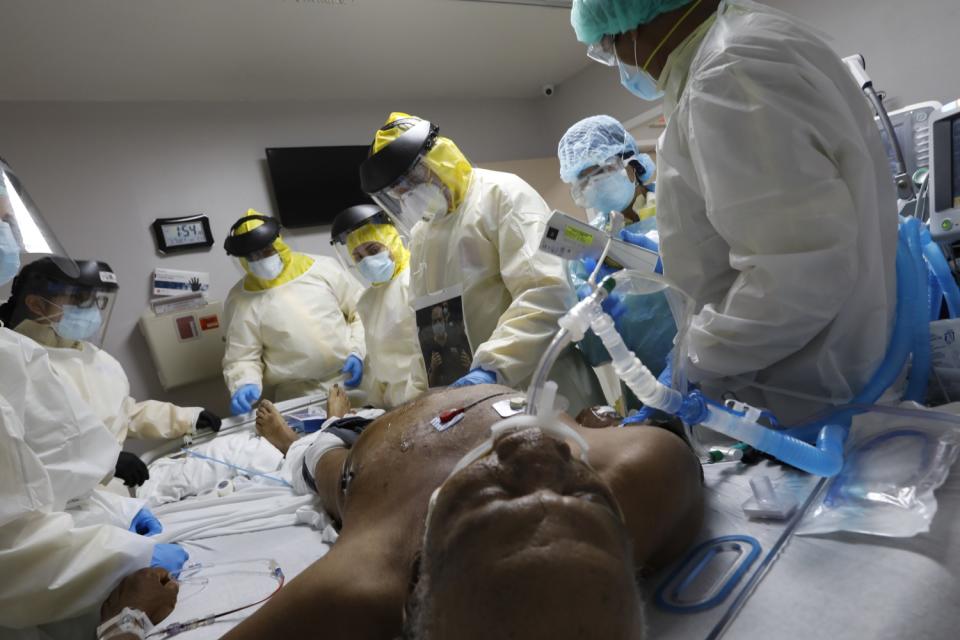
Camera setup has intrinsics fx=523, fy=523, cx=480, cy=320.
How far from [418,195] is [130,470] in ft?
4.91

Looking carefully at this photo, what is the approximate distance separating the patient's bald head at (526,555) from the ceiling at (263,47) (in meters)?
2.86

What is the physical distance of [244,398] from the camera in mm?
2854

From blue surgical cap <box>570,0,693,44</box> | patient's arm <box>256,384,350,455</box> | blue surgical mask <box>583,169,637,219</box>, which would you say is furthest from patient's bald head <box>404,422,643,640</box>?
patient's arm <box>256,384,350,455</box>

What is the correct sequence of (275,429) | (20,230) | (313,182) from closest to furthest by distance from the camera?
(20,230) < (275,429) < (313,182)

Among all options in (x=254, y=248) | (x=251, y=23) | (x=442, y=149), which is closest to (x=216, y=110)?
(x=251, y=23)

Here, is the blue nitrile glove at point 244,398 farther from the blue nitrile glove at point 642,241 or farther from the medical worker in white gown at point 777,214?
the medical worker in white gown at point 777,214

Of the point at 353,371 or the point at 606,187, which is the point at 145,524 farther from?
the point at 606,187

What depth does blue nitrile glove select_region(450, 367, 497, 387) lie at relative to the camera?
150 cm

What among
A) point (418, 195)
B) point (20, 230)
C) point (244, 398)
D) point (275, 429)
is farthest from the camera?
point (244, 398)

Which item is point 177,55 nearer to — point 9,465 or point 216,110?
point 216,110

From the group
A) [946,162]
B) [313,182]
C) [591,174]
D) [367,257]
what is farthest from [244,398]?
[946,162]

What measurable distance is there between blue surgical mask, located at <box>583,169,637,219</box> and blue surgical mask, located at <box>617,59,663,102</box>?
72 centimetres

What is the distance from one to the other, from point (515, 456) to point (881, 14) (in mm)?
3341

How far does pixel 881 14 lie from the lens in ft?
8.68
